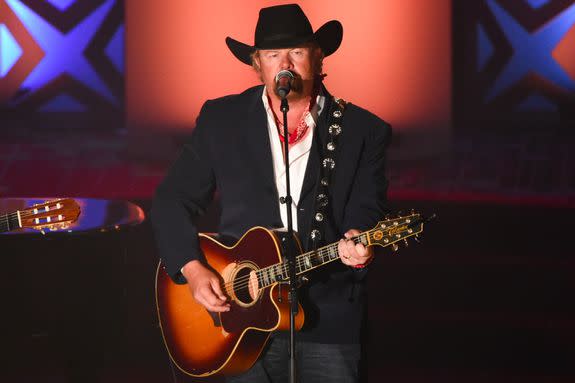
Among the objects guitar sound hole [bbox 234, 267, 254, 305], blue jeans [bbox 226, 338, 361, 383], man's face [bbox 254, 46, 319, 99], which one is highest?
man's face [bbox 254, 46, 319, 99]

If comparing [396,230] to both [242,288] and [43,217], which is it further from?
[43,217]

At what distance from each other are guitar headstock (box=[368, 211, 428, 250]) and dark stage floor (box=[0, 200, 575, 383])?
171 centimetres

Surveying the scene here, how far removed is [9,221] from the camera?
376 centimetres

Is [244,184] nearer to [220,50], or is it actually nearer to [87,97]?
[220,50]

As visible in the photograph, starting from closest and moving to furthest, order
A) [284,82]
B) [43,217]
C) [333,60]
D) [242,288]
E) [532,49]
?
[284,82] → [242,288] → [43,217] → [333,60] → [532,49]

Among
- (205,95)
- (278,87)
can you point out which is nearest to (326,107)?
(278,87)

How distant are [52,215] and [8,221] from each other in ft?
0.65

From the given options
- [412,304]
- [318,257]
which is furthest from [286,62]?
[412,304]

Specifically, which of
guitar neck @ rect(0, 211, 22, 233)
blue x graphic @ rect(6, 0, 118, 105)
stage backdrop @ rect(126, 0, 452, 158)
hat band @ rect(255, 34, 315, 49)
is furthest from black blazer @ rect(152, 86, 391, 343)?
blue x graphic @ rect(6, 0, 118, 105)

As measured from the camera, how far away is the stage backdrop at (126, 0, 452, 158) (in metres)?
7.46

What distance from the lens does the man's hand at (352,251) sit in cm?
253

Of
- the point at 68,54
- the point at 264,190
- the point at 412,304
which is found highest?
the point at 68,54

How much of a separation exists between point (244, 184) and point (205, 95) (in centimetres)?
492

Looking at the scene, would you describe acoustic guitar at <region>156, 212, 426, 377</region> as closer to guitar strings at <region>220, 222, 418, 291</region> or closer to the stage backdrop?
guitar strings at <region>220, 222, 418, 291</region>
